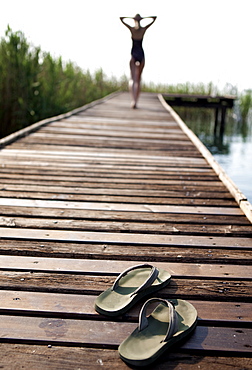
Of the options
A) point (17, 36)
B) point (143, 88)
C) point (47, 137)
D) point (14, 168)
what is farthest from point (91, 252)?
point (143, 88)

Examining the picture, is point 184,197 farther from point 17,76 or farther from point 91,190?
point 17,76

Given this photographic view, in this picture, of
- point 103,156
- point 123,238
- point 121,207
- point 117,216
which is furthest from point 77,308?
point 103,156

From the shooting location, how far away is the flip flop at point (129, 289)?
150cm

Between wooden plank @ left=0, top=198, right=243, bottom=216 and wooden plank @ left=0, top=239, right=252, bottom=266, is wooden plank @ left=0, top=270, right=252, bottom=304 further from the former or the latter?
wooden plank @ left=0, top=198, right=243, bottom=216

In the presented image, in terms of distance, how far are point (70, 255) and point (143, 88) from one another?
17029 mm

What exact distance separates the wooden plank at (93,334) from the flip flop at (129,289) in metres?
0.06

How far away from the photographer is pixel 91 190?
301 centimetres

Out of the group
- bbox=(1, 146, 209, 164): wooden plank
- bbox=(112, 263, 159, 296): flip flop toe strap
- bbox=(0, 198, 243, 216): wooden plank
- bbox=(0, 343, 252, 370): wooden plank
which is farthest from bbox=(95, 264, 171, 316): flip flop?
bbox=(1, 146, 209, 164): wooden plank

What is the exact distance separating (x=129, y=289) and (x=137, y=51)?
231 inches

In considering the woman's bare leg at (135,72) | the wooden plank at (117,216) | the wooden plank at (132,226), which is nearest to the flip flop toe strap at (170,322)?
the wooden plank at (132,226)

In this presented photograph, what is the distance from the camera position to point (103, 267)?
185cm

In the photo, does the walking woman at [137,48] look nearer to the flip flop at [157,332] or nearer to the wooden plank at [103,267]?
the wooden plank at [103,267]

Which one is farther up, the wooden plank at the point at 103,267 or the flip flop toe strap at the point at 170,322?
the flip flop toe strap at the point at 170,322

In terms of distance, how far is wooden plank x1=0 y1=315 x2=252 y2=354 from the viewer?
52.4 inches
